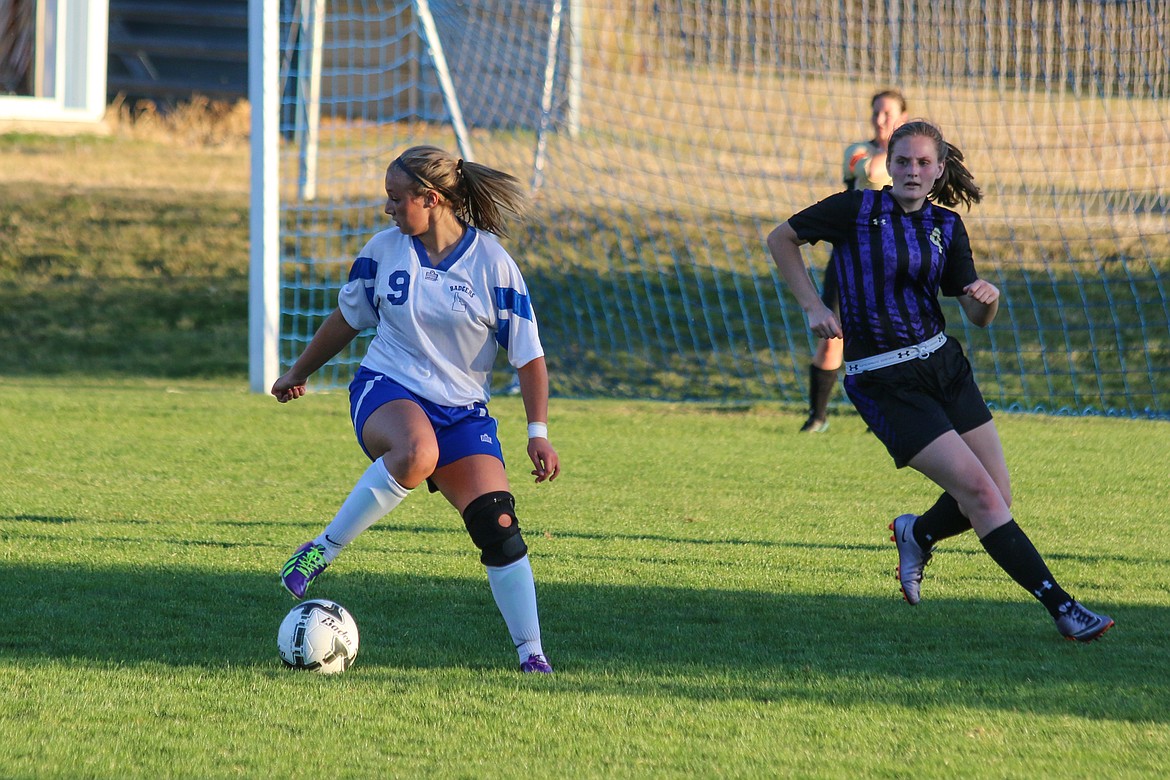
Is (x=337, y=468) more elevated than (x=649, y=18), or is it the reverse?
(x=649, y=18)

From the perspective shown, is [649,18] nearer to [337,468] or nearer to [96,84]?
[337,468]

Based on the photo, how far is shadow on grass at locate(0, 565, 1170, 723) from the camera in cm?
391

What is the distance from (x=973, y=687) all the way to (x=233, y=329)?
1054 cm

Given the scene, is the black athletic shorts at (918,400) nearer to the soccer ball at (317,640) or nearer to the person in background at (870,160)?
the soccer ball at (317,640)

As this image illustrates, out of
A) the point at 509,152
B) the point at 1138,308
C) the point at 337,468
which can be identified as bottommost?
the point at 337,468

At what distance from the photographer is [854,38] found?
10938 mm

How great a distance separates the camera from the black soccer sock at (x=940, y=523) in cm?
485

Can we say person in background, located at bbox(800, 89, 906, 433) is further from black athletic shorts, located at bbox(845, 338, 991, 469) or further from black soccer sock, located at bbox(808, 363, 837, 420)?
black athletic shorts, located at bbox(845, 338, 991, 469)

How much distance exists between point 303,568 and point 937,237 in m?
2.24

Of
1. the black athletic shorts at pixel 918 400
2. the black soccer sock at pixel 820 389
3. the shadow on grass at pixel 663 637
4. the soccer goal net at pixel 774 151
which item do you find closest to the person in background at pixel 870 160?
the black soccer sock at pixel 820 389

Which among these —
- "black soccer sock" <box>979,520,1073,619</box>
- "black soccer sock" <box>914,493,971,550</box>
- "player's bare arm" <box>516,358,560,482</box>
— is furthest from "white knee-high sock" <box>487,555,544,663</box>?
"black soccer sock" <box>914,493,971,550</box>

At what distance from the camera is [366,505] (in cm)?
407

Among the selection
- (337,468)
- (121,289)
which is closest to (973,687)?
(337,468)

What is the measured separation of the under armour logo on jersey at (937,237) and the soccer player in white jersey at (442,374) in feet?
4.43
